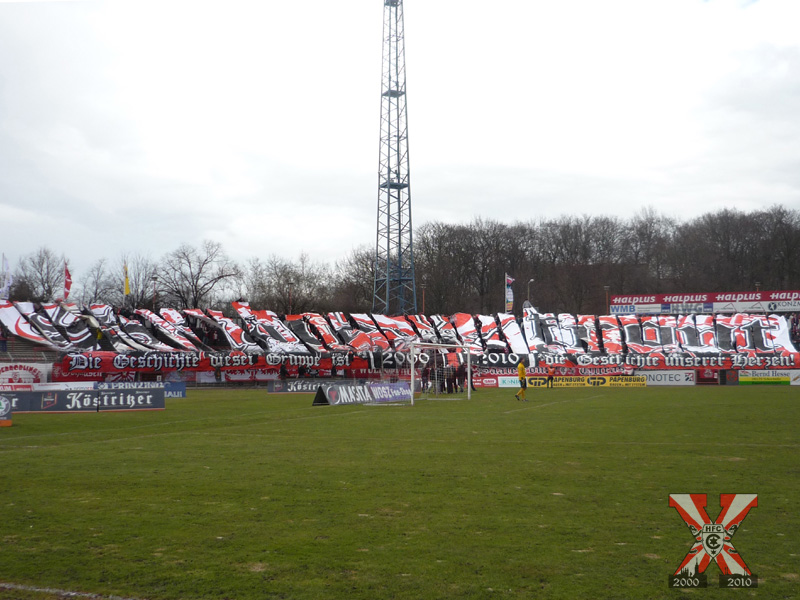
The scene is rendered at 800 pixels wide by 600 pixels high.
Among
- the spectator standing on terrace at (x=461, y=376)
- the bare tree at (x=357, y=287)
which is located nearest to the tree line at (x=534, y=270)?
the bare tree at (x=357, y=287)

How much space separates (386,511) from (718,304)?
2729 inches

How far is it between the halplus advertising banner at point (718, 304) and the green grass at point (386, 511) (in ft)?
179

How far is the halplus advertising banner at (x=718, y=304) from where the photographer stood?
71125mm

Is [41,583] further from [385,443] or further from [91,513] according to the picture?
[385,443]

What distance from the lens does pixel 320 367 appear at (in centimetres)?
5847

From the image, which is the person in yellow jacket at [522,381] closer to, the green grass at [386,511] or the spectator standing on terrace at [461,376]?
the spectator standing on terrace at [461,376]

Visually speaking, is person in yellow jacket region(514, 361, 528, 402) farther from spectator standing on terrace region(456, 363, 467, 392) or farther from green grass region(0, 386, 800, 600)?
green grass region(0, 386, 800, 600)

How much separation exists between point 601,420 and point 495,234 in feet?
243

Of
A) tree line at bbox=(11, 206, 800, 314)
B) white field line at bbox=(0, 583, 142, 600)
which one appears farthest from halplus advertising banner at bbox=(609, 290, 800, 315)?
white field line at bbox=(0, 583, 142, 600)

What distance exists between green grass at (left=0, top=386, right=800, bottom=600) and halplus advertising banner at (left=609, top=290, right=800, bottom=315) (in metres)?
54.4

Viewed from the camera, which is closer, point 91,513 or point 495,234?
point 91,513

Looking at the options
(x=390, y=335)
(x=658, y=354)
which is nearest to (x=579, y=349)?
(x=658, y=354)

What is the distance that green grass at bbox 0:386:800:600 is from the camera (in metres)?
6.85

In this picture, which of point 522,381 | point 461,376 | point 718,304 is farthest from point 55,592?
point 718,304
